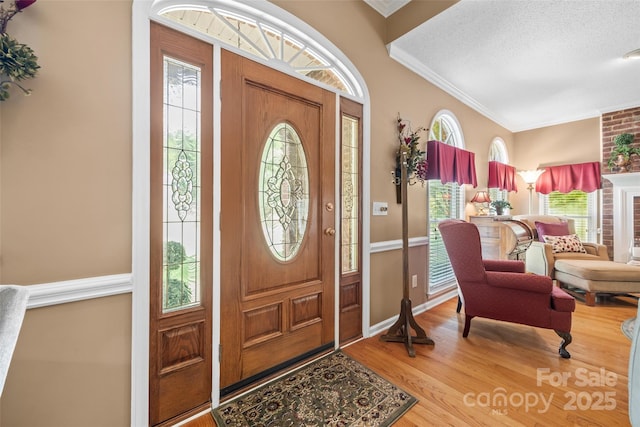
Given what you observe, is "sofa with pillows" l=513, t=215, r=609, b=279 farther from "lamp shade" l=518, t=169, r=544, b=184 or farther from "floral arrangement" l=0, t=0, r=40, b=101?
"floral arrangement" l=0, t=0, r=40, b=101

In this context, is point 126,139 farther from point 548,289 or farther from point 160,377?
point 548,289

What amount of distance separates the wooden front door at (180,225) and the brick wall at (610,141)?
19.7 ft

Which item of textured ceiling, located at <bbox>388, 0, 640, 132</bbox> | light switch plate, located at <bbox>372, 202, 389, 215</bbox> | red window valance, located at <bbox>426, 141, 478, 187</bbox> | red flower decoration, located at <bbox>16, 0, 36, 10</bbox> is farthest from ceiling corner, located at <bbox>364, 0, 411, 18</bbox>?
red flower decoration, located at <bbox>16, 0, 36, 10</bbox>

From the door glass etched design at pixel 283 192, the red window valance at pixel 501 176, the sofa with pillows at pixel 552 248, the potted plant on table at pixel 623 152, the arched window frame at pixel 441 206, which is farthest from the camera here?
the red window valance at pixel 501 176

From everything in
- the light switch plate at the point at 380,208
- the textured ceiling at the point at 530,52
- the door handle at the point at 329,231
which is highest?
the textured ceiling at the point at 530,52

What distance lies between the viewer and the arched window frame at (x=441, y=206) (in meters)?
3.27

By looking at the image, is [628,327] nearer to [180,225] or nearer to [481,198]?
[481,198]

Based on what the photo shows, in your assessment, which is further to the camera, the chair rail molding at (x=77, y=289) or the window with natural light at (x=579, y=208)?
the window with natural light at (x=579, y=208)

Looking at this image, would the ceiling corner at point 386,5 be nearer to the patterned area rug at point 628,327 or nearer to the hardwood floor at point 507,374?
the hardwood floor at point 507,374

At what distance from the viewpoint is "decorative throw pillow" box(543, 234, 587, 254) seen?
3.66m

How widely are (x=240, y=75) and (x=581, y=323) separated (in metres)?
3.91

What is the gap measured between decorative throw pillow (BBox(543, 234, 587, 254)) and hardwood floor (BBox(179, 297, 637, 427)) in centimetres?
118

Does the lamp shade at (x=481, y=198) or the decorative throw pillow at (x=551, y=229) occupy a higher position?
the lamp shade at (x=481, y=198)

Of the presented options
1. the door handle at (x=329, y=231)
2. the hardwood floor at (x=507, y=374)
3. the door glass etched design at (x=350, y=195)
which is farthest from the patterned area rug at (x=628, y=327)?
the door handle at (x=329, y=231)
